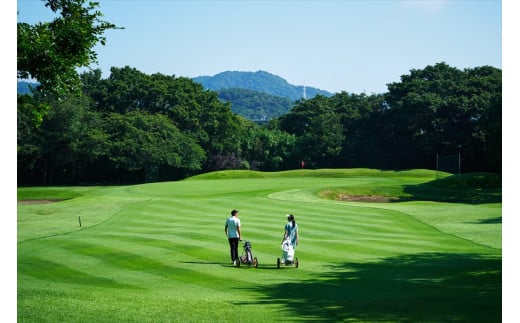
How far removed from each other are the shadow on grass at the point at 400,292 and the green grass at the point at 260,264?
3 cm

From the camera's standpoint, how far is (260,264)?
21250 mm

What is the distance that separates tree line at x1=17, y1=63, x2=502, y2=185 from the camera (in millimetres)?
73125

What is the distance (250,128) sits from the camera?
10019cm

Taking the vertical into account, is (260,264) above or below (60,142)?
below

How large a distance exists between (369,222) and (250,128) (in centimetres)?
6706

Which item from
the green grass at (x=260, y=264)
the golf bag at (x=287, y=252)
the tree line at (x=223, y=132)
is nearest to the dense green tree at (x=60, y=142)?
the tree line at (x=223, y=132)

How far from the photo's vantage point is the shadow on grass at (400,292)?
519 inches

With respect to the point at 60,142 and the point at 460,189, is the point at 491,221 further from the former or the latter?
the point at 60,142

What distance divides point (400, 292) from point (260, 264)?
6217mm

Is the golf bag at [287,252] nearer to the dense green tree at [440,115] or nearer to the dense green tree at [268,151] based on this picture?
the dense green tree at [440,115]

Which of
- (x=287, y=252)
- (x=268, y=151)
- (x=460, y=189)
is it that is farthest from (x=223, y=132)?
(x=287, y=252)

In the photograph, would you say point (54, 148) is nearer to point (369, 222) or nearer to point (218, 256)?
point (369, 222)
